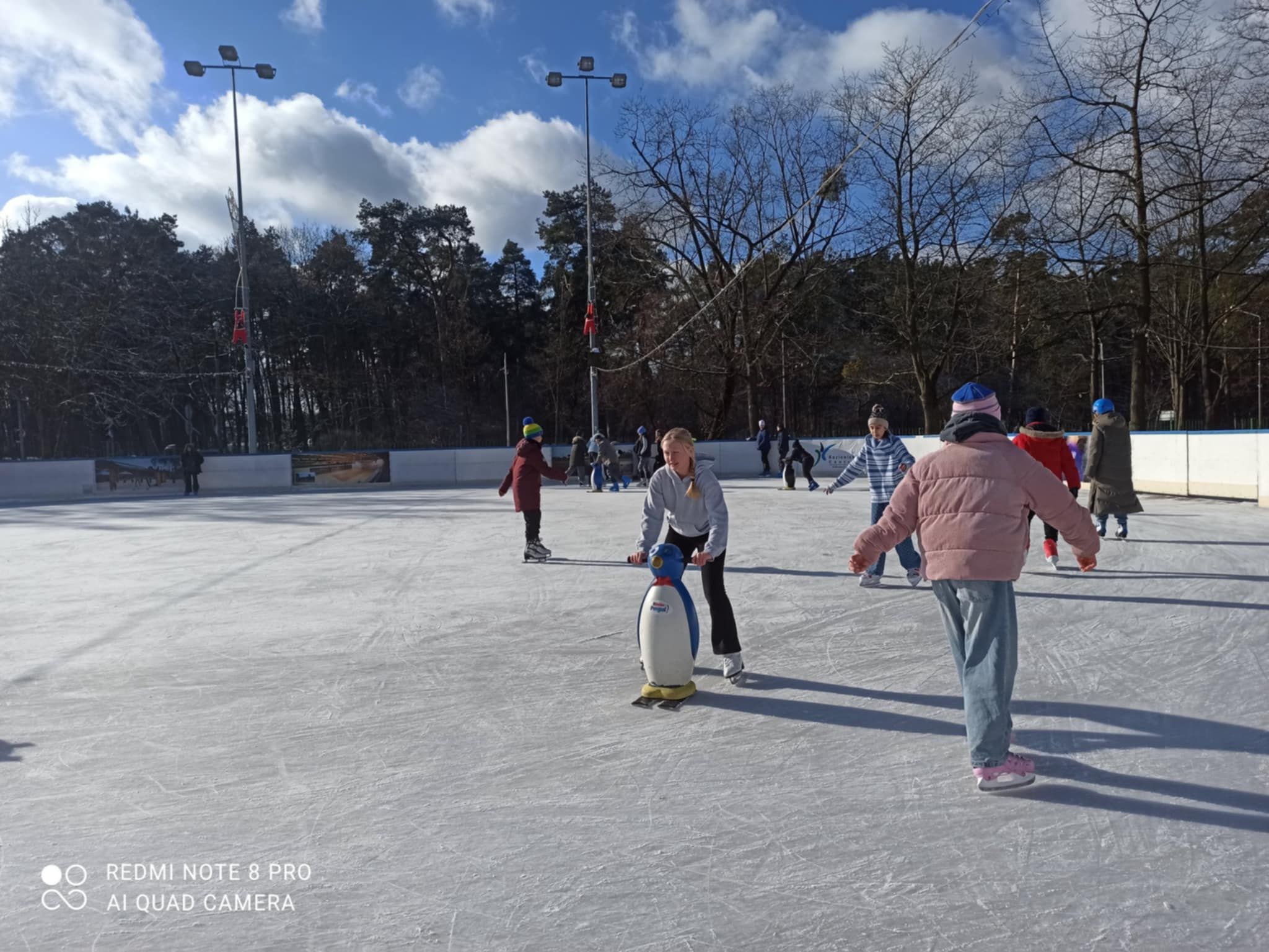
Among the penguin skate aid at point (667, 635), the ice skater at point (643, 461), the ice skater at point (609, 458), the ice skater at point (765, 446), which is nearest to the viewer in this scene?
the penguin skate aid at point (667, 635)

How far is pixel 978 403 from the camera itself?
3742 millimetres

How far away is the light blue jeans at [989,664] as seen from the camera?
3.52 metres

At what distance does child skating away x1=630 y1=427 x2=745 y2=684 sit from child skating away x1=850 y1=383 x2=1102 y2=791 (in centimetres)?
167

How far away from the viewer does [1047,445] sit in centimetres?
895

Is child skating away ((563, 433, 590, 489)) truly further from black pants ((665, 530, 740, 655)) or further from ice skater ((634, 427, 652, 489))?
black pants ((665, 530, 740, 655))

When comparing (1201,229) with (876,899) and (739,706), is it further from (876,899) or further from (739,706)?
(876,899)

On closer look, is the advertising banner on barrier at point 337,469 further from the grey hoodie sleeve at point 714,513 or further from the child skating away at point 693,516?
the grey hoodie sleeve at point 714,513

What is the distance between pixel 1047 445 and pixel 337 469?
74.5ft

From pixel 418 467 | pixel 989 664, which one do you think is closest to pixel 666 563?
pixel 989 664

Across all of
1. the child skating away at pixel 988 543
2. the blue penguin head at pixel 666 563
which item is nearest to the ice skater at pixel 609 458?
the blue penguin head at pixel 666 563

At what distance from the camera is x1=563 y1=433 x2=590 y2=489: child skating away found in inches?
955

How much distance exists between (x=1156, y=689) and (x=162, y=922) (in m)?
4.68

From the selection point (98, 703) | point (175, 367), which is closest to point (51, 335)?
point (175, 367)

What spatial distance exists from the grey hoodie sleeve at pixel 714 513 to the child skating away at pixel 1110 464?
605 cm
